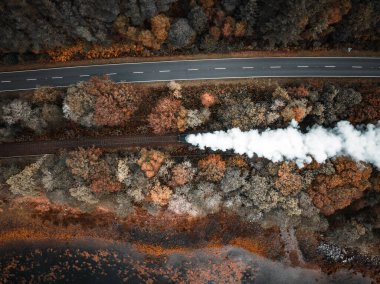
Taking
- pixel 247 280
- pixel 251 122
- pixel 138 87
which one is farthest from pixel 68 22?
pixel 247 280

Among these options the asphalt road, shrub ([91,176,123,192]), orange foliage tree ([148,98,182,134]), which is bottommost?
shrub ([91,176,123,192])

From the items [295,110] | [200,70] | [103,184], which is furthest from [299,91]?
[103,184]

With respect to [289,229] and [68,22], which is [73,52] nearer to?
[68,22]

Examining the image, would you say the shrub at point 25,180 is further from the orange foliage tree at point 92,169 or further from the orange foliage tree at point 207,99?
the orange foliage tree at point 207,99

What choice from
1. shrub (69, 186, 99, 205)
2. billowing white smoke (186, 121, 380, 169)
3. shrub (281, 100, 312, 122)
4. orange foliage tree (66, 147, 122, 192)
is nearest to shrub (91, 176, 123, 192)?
orange foliage tree (66, 147, 122, 192)

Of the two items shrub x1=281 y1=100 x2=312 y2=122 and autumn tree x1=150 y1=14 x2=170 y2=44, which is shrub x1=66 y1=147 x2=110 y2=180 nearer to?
autumn tree x1=150 y1=14 x2=170 y2=44

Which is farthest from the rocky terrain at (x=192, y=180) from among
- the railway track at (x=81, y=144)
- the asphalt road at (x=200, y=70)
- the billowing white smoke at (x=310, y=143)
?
the asphalt road at (x=200, y=70)
